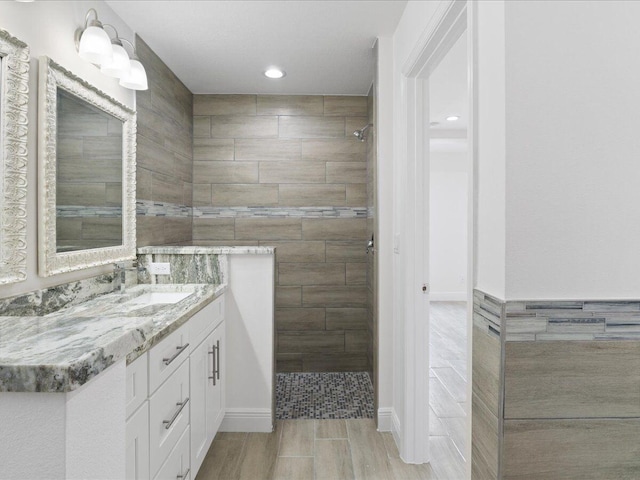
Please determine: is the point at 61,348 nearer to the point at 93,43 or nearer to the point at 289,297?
the point at 93,43

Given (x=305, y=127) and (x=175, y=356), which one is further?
(x=305, y=127)

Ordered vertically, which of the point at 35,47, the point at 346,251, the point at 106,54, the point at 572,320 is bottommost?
the point at 572,320

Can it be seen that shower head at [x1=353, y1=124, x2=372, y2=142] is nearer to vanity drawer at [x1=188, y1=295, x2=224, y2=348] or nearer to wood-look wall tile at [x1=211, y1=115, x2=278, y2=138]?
wood-look wall tile at [x1=211, y1=115, x2=278, y2=138]

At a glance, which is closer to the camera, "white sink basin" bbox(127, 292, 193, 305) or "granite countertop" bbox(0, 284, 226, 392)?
"granite countertop" bbox(0, 284, 226, 392)

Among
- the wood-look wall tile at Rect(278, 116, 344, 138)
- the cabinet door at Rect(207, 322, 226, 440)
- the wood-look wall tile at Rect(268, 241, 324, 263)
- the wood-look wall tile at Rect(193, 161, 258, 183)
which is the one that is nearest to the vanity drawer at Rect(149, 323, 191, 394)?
the cabinet door at Rect(207, 322, 226, 440)

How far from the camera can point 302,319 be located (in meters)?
3.70

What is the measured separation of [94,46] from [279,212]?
2.04m

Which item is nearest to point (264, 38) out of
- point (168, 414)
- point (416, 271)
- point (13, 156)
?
point (13, 156)

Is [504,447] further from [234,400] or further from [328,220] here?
[328,220]

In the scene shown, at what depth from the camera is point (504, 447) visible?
1.07m

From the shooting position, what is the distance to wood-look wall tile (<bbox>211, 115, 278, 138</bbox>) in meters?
3.67

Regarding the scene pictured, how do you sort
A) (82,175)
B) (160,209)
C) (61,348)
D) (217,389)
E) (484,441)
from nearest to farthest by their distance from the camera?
(61,348), (484,441), (82,175), (217,389), (160,209)

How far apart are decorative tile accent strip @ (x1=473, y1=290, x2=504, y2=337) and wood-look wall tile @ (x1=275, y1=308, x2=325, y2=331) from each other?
252 centimetres

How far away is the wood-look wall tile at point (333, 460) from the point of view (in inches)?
84.7
